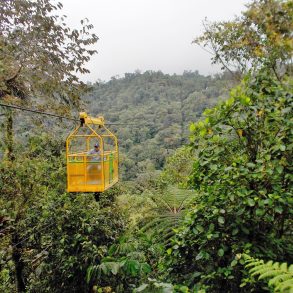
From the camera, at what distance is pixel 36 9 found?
6.62 meters

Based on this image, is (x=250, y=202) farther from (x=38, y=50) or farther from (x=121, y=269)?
(x=38, y=50)

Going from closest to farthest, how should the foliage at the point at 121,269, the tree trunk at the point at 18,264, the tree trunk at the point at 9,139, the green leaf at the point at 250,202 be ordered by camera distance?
the green leaf at the point at 250,202 → the foliage at the point at 121,269 → the tree trunk at the point at 18,264 → the tree trunk at the point at 9,139

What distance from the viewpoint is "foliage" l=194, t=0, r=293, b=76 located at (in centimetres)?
615

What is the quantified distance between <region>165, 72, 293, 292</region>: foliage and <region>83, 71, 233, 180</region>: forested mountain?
17.3m

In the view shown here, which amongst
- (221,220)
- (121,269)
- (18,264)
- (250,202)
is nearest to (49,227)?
(18,264)

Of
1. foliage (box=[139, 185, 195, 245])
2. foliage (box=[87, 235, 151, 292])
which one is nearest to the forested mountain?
foliage (box=[139, 185, 195, 245])

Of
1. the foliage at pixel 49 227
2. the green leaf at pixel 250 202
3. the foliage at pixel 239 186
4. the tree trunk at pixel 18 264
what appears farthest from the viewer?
the tree trunk at pixel 18 264

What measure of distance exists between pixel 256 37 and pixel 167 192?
5.55 meters

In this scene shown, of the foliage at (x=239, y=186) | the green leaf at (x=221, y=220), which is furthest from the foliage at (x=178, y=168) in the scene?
the green leaf at (x=221, y=220)

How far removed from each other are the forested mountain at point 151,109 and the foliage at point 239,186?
1732cm

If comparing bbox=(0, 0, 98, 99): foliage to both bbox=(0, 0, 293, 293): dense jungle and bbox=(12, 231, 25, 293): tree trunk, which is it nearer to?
bbox=(0, 0, 293, 293): dense jungle

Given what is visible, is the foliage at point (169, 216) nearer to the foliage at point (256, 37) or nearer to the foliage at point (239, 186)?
the foliage at point (239, 186)

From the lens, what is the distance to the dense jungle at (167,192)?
2277mm

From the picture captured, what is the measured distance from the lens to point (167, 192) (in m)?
4.42
